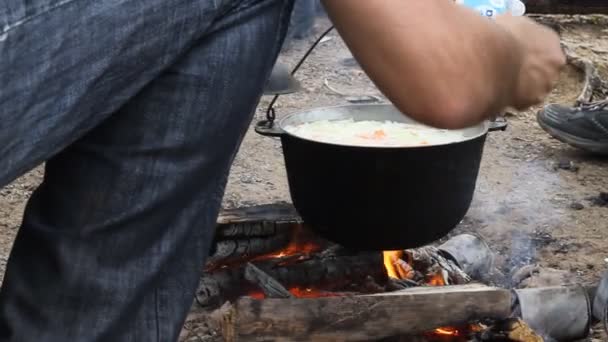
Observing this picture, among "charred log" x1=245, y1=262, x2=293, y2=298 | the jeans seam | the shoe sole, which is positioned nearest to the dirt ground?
the shoe sole

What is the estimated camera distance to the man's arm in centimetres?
120

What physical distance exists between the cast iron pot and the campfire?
0.17m

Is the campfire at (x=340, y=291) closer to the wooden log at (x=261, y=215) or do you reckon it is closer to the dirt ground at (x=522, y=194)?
the wooden log at (x=261, y=215)

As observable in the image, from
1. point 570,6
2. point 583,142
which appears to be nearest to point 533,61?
point 570,6

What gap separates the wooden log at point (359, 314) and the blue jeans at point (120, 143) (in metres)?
0.69

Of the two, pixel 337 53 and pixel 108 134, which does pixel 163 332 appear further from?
pixel 337 53

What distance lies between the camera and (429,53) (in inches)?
48.3

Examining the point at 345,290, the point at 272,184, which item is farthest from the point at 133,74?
the point at 272,184

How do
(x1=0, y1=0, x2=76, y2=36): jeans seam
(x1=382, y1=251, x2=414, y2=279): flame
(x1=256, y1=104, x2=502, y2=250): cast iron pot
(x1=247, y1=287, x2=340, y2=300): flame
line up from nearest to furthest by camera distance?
(x1=0, y1=0, x2=76, y2=36): jeans seam → (x1=256, y1=104, x2=502, y2=250): cast iron pot → (x1=247, y1=287, x2=340, y2=300): flame → (x1=382, y1=251, x2=414, y2=279): flame

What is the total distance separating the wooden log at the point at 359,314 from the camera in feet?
7.27

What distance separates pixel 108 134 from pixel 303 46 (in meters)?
5.76

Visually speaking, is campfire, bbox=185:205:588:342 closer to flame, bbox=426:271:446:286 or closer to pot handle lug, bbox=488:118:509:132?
flame, bbox=426:271:446:286

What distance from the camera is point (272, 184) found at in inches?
154

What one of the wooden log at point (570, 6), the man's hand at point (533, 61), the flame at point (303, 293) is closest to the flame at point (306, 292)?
the flame at point (303, 293)
